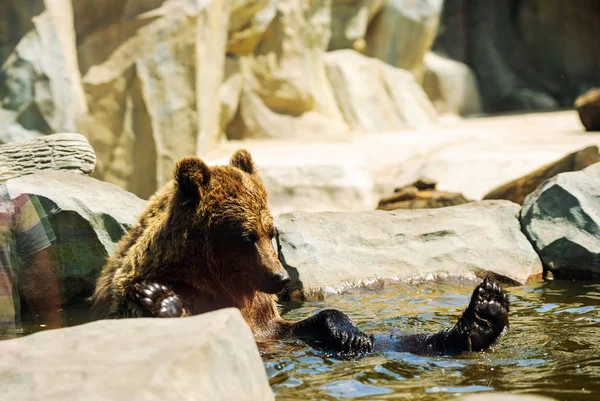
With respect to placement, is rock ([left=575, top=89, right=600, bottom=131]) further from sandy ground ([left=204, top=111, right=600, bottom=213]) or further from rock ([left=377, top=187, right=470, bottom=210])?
rock ([left=377, top=187, right=470, bottom=210])

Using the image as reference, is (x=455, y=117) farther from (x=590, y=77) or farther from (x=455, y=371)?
(x=455, y=371)

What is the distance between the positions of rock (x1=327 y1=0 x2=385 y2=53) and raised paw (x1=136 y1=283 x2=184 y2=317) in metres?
14.9

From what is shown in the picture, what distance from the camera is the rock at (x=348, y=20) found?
18000 mm

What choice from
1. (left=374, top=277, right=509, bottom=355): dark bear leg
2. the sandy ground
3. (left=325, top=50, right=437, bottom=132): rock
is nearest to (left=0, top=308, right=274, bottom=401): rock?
(left=374, top=277, right=509, bottom=355): dark bear leg

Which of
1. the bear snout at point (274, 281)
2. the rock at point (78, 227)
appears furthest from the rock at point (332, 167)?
the bear snout at point (274, 281)

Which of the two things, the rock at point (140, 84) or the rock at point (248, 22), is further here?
the rock at point (248, 22)

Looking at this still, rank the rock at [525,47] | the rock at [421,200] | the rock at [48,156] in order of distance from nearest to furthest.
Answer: the rock at [48,156] → the rock at [421,200] → the rock at [525,47]

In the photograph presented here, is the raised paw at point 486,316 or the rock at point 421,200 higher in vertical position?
the rock at point 421,200

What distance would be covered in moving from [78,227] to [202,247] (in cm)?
192

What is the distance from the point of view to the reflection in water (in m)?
4.60

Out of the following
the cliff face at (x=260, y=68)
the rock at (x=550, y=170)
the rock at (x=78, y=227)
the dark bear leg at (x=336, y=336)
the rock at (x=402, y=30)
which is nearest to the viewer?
the dark bear leg at (x=336, y=336)

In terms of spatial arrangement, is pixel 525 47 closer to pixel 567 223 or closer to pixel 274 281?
pixel 567 223

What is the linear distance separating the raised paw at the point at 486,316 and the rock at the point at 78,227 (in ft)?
8.76

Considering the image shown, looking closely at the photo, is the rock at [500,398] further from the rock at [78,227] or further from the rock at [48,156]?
the rock at [48,156]
